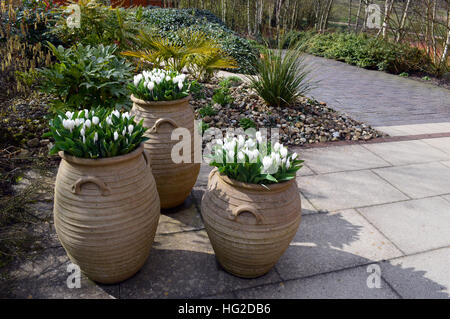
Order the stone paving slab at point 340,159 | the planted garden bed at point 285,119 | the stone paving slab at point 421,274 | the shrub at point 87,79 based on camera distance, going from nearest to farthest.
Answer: the stone paving slab at point 421,274 < the shrub at point 87,79 < the stone paving slab at point 340,159 < the planted garden bed at point 285,119

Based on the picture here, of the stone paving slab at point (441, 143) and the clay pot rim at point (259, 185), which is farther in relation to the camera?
the stone paving slab at point (441, 143)

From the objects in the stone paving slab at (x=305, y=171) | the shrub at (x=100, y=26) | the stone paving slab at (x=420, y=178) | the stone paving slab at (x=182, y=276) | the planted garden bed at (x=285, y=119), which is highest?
the shrub at (x=100, y=26)

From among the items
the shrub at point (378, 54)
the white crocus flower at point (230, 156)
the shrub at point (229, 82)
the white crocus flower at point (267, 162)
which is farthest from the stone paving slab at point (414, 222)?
the shrub at point (378, 54)

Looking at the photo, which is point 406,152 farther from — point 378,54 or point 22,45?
point 378,54

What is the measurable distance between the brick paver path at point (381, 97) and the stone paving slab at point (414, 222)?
2898mm

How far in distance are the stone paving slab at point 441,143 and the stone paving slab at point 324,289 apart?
137 inches

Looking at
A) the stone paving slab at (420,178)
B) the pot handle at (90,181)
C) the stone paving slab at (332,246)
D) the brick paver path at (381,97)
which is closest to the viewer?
the pot handle at (90,181)

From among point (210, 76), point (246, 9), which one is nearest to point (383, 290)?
point (210, 76)

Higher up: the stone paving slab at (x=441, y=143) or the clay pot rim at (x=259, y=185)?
the clay pot rim at (x=259, y=185)

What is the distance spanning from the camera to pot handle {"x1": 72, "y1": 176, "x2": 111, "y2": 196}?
6.67ft

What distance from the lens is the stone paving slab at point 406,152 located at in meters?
4.68

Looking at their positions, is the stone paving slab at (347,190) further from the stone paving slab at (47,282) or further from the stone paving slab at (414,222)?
the stone paving slab at (47,282)

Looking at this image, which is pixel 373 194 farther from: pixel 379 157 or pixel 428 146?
pixel 428 146

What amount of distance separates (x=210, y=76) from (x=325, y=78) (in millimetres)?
4444
